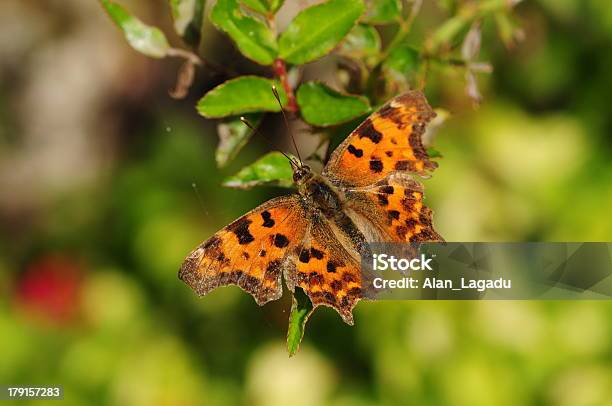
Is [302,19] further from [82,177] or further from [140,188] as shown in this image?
[82,177]

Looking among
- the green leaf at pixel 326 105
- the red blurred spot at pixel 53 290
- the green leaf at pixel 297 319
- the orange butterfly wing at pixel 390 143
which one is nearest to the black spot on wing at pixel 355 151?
the orange butterfly wing at pixel 390 143

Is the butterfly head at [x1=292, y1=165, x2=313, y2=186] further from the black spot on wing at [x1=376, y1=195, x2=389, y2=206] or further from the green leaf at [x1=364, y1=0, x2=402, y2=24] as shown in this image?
the green leaf at [x1=364, y1=0, x2=402, y2=24]

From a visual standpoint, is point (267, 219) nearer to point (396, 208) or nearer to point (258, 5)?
point (396, 208)

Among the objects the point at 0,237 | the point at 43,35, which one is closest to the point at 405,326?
the point at 0,237

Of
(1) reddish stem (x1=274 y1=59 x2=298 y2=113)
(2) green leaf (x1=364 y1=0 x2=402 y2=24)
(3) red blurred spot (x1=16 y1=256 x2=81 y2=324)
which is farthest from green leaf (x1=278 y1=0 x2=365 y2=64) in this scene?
(3) red blurred spot (x1=16 y1=256 x2=81 y2=324)

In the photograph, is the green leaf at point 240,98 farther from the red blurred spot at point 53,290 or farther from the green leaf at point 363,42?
the red blurred spot at point 53,290
